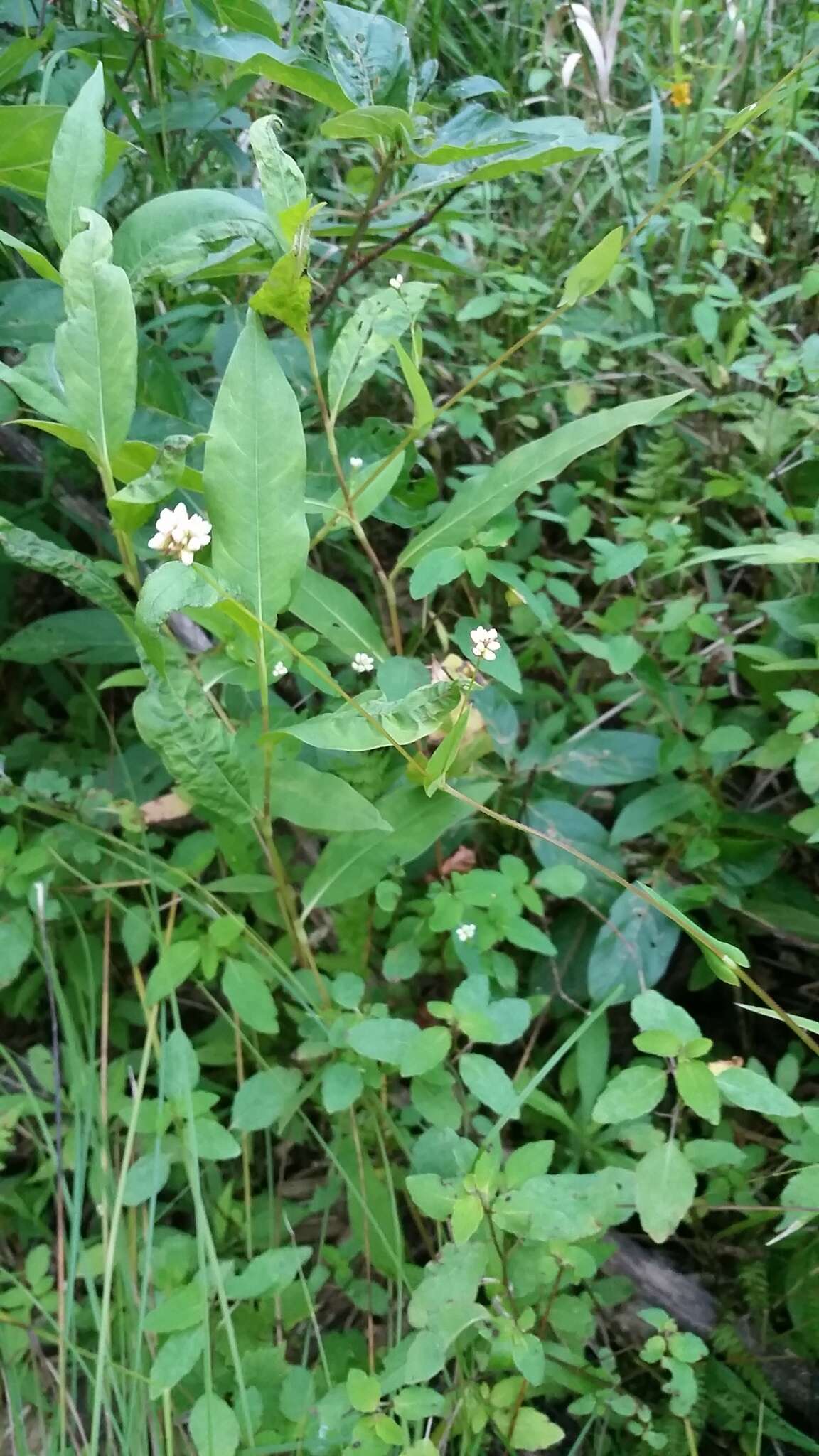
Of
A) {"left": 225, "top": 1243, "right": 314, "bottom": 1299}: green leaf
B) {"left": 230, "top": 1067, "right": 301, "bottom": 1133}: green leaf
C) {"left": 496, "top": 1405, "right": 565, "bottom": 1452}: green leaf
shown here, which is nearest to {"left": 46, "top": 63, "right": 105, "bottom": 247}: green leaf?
{"left": 230, "top": 1067, "right": 301, "bottom": 1133}: green leaf

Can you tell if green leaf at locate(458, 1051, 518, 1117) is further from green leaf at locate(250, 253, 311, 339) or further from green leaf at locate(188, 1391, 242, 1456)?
green leaf at locate(250, 253, 311, 339)

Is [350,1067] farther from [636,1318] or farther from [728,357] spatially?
[728,357]

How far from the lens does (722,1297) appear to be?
0.89m

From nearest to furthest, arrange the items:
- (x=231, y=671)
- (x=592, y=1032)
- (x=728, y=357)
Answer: (x=231, y=671) → (x=592, y=1032) → (x=728, y=357)

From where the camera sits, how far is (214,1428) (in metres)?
0.69

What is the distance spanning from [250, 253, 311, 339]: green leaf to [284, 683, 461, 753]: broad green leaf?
264 millimetres

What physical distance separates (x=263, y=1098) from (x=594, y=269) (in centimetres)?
74

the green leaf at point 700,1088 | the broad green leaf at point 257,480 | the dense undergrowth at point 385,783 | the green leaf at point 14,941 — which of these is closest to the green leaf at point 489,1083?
the dense undergrowth at point 385,783

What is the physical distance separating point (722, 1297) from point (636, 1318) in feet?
0.29

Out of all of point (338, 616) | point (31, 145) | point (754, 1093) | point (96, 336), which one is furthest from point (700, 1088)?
point (31, 145)

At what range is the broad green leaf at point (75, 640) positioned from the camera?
3.21ft

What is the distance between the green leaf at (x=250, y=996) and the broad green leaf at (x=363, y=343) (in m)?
0.48

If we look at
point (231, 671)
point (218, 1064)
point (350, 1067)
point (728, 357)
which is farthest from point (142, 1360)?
point (728, 357)

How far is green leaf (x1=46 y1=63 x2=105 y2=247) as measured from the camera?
1.87 ft
